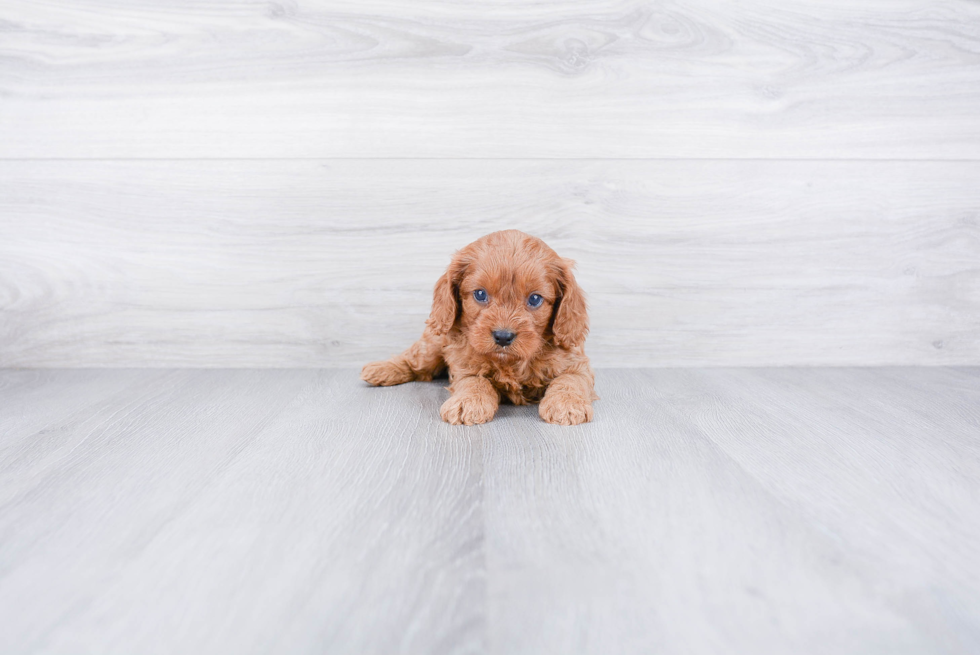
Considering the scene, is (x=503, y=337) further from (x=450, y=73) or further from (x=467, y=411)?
(x=450, y=73)

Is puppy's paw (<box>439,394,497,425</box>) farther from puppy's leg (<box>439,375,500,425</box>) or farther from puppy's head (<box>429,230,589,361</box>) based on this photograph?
puppy's head (<box>429,230,589,361</box>)

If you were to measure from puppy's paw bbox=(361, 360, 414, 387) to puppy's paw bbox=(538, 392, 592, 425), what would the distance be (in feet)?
2.03

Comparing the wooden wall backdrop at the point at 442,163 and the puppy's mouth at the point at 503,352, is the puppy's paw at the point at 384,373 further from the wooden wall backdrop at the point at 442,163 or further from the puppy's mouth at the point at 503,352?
the puppy's mouth at the point at 503,352

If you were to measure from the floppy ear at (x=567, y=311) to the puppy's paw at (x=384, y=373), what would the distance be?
1.97 feet

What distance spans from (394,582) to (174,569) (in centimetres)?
33

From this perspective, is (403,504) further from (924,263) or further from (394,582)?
(924,263)

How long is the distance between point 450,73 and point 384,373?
3.71 ft

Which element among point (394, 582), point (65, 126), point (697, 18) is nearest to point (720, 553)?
point (394, 582)

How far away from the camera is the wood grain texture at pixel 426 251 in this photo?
7.11ft

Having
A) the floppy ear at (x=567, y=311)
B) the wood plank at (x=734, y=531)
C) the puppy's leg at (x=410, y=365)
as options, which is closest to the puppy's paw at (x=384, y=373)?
the puppy's leg at (x=410, y=365)

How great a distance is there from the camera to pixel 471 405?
157 centimetres

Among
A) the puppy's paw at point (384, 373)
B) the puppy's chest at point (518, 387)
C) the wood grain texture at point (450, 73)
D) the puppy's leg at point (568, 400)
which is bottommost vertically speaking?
the puppy's paw at point (384, 373)

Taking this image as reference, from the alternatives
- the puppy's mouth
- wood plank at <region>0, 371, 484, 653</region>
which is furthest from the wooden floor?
the puppy's mouth

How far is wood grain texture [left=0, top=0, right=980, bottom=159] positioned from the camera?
211cm
